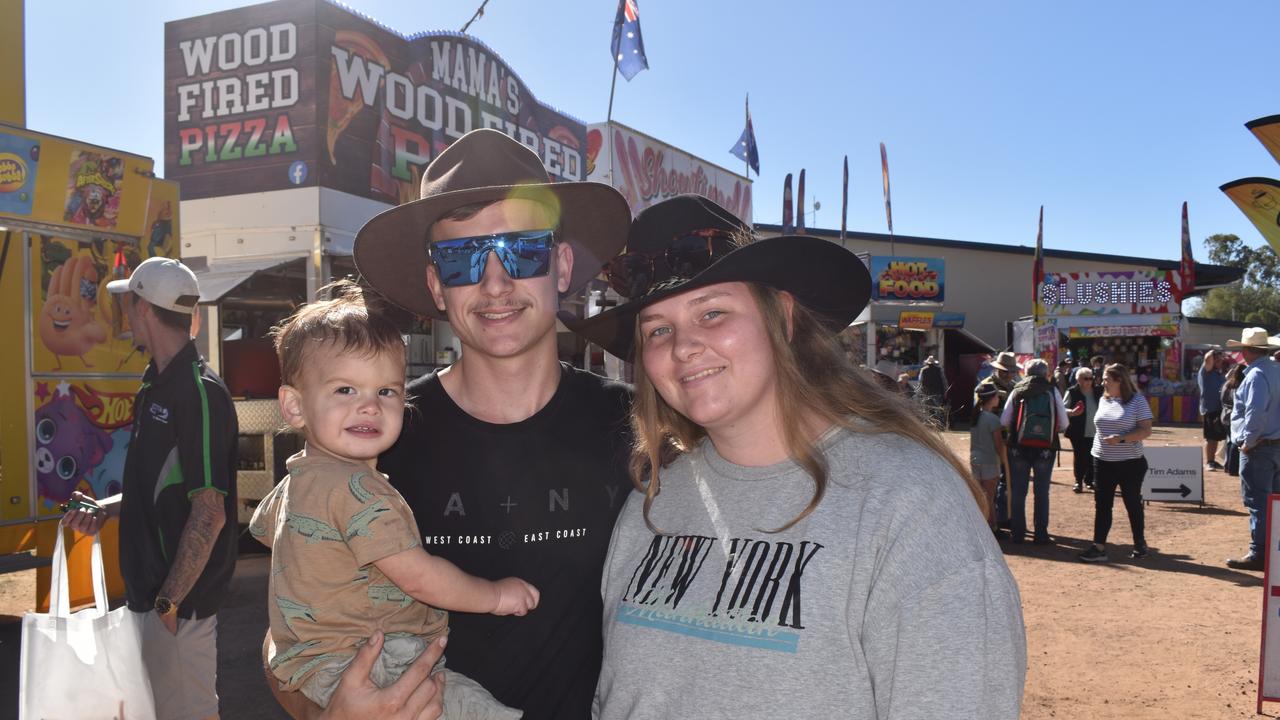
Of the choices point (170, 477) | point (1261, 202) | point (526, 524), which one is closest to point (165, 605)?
point (170, 477)

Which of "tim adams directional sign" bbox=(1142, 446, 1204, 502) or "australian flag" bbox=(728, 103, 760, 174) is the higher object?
"australian flag" bbox=(728, 103, 760, 174)

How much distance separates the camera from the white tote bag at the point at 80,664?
264 centimetres

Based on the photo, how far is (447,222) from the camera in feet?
8.41

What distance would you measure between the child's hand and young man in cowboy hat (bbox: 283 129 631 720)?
92 millimetres

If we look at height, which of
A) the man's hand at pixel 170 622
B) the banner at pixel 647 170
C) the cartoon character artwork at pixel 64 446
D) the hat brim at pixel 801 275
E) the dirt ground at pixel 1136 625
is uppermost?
the banner at pixel 647 170

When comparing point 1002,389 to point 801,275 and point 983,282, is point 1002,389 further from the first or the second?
point 983,282

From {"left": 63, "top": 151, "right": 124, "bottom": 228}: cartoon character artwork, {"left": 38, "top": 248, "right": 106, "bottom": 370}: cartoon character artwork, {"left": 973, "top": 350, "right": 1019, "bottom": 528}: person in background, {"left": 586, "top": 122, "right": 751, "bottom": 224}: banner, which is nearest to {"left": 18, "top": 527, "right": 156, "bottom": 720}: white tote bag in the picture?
{"left": 38, "top": 248, "right": 106, "bottom": 370}: cartoon character artwork

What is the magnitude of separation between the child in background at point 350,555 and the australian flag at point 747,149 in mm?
27364

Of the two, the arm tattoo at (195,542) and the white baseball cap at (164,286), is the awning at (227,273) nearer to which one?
the white baseball cap at (164,286)

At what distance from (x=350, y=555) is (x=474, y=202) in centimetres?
107

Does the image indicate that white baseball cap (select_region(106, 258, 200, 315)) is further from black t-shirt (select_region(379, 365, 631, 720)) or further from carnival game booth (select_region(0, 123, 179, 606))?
carnival game booth (select_region(0, 123, 179, 606))

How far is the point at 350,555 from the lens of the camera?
2.14m

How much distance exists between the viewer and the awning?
30.2ft

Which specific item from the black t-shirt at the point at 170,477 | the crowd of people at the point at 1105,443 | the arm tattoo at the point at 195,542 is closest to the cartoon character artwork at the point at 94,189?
the black t-shirt at the point at 170,477
